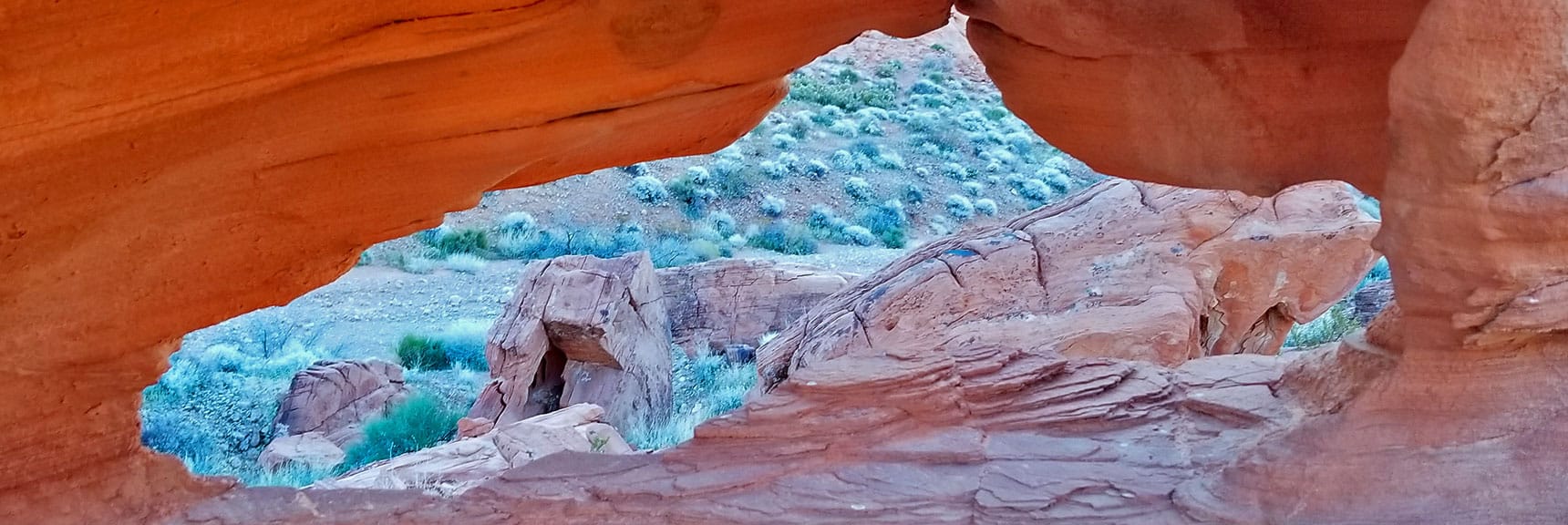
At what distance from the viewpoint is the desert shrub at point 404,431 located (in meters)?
7.89

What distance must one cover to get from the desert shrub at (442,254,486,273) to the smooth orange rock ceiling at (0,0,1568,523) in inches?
411

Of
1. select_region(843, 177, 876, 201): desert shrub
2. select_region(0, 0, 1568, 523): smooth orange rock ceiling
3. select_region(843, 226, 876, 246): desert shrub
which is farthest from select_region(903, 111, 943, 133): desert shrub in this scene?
select_region(0, 0, 1568, 523): smooth orange rock ceiling

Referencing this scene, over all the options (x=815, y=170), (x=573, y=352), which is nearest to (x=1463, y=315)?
(x=573, y=352)

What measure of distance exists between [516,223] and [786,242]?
153 inches

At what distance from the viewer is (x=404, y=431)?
8094 millimetres

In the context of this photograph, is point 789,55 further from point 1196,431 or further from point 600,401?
point 600,401

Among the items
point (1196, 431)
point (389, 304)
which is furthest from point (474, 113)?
point (389, 304)

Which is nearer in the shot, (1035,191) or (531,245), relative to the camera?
(531,245)

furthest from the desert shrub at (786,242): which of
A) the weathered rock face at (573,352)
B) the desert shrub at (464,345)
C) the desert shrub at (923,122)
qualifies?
the weathered rock face at (573,352)

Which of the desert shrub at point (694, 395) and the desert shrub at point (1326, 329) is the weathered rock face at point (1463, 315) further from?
the desert shrub at point (1326, 329)

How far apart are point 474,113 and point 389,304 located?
9528 millimetres

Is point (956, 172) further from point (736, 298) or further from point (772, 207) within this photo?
point (736, 298)

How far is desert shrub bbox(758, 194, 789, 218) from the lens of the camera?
17.7 meters

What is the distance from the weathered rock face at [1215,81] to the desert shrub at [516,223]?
1238cm
